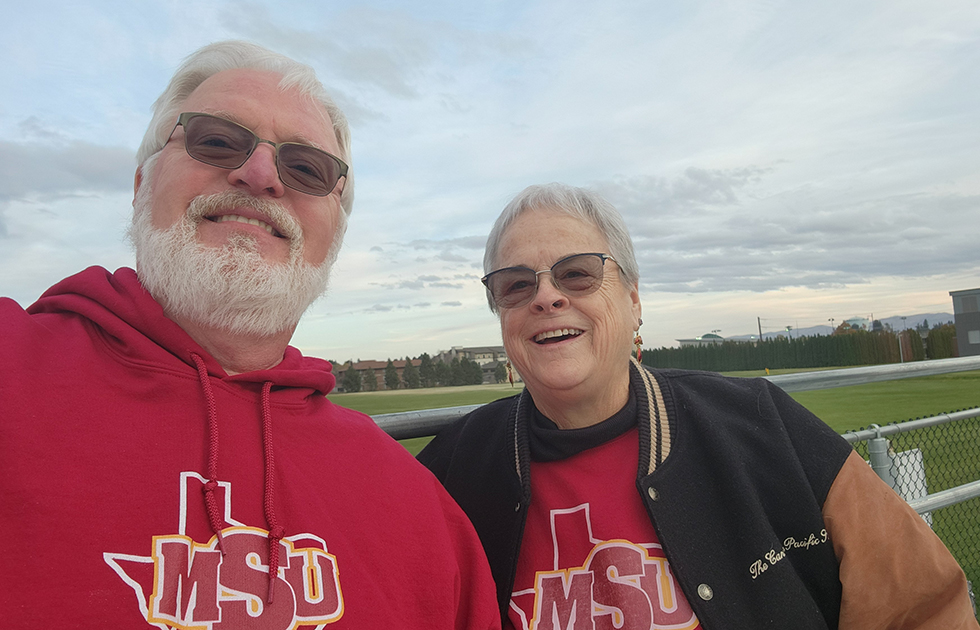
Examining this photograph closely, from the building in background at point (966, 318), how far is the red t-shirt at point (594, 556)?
50.7 metres

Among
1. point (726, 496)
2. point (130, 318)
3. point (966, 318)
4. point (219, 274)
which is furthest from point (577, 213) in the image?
point (966, 318)

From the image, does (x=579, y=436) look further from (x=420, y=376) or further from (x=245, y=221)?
(x=420, y=376)

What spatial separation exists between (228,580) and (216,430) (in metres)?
0.32

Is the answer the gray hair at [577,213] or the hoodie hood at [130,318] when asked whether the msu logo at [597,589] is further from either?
the hoodie hood at [130,318]

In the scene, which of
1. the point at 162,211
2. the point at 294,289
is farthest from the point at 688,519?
the point at 162,211

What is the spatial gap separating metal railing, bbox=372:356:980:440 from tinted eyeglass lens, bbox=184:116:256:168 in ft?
3.00

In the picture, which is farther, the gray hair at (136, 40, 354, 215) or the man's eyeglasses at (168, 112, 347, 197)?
the gray hair at (136, 40, 354, 215)

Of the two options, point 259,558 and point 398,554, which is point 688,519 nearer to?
point 398,554

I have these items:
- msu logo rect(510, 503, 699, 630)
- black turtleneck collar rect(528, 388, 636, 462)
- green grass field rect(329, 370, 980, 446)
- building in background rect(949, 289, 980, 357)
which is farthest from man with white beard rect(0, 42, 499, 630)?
building in background rect(949, 289, 980, 357)

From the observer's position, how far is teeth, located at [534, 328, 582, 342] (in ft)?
6.37

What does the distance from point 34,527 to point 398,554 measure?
2.49 feet

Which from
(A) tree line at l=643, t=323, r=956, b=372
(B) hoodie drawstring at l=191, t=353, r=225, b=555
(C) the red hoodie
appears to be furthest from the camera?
(A) tree line at l=643, t=323, r=956, b=372

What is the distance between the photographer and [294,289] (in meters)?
1.66

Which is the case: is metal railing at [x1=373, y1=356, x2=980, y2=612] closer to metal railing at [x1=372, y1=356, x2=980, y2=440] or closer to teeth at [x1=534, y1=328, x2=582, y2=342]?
metal railing at [x1=372, y1=356, x2=980, y2=440]
